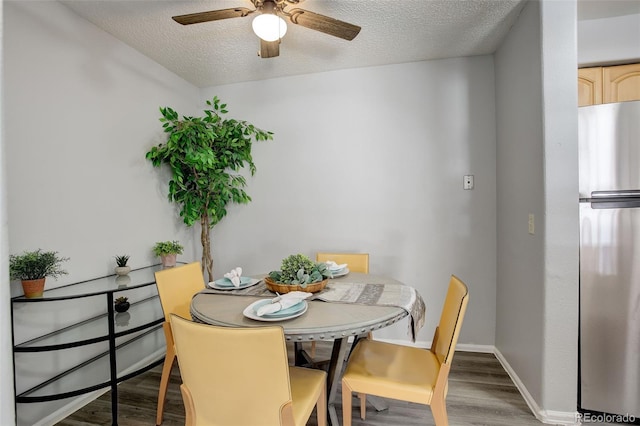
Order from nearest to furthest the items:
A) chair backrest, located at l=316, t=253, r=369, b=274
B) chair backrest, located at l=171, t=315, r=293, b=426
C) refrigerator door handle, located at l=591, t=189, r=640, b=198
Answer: chair backrest, located at l=171, t=315, r=293, b=426 < refrigerator door handle, located at l=591, t=189, r=640, b=198 < chair backrest, located at l=316, t=253, r=369, b=274

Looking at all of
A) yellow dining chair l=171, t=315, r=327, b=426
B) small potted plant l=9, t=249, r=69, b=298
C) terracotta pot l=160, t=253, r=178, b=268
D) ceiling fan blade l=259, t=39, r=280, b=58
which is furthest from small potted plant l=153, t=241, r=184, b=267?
ceiling fan blade l=259, t=39, r=280, b=58

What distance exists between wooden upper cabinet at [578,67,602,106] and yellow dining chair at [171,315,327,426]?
2.80 metres

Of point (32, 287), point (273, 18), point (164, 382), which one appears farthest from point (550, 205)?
point (32, 287)

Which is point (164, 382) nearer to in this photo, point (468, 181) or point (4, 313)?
point (4, 313)

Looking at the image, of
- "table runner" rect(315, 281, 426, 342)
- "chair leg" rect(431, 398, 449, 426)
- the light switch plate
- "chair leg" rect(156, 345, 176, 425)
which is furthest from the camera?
the light switch plate

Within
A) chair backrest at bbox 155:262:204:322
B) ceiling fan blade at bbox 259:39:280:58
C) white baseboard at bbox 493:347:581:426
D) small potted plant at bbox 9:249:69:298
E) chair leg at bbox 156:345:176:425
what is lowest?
white baseboard at bbox 493:347:581:426

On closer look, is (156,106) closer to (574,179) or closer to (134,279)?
(134,279)

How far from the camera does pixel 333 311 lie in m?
1.42

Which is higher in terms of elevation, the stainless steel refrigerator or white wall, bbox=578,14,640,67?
white wall, bbox=578,14,640,67

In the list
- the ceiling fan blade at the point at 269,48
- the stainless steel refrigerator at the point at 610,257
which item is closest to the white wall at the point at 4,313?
the ceiling fan blade at the point at 269,48

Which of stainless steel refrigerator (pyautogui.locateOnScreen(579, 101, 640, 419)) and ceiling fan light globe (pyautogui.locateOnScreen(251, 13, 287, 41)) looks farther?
stainless steel refrigerator (pyautogui.locateOnScreen(579, 101, 640, 419))

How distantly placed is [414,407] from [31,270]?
2.36 m

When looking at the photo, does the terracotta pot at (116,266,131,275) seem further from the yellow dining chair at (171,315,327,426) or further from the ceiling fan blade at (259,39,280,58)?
the ceiling fan blade at (259,39,280,58)

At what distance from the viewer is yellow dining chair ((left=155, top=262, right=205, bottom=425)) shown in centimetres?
182
